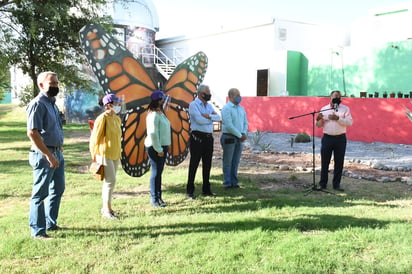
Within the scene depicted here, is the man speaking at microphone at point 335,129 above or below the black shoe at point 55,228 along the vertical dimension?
above

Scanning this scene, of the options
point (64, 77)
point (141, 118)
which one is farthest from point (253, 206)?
point (64, 77)

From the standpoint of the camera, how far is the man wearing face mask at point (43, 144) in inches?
154

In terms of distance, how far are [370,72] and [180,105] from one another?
12207 millimetres

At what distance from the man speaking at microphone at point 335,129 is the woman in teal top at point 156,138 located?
8.71ft

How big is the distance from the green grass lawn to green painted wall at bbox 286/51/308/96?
13242mm

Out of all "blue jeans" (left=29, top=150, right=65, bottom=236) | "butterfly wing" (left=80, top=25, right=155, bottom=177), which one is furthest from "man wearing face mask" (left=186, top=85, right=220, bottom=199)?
"blue jeans" (left=29, top=150, right=65, bottom=236)

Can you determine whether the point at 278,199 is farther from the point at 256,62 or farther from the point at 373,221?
the point at 256,62

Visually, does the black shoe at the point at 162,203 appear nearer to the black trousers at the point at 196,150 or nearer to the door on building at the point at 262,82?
the black trousers at the point at 196,150

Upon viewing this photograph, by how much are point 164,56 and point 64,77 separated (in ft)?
44.1

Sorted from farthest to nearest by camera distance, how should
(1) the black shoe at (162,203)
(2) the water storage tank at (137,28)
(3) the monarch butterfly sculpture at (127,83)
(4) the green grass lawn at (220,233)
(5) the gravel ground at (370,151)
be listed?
(2) the water storage tank at (137,28) < (5) the gravel ground at (370,151) < (1) the black shoe at (162,203) < (3) the monarch butterfly sculpture at (127,83) < (4) the green grass lawn at (220,233)

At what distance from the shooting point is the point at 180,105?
6582 mm

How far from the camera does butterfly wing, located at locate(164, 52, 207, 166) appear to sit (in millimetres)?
6414

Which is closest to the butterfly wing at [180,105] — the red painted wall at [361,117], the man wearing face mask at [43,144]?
the man wearing face mask at [43,144]

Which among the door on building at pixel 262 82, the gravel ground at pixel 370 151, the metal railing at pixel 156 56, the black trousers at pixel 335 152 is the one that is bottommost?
the gravel ground at pixel 370 151
